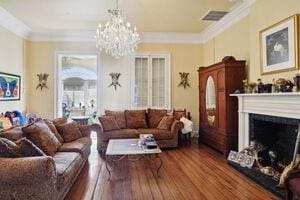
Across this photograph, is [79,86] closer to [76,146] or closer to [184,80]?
[184,80]

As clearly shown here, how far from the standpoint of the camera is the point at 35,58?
759 cm

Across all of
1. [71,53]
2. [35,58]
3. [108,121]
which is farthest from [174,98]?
[35,58]

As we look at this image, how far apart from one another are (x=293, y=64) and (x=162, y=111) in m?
3.94

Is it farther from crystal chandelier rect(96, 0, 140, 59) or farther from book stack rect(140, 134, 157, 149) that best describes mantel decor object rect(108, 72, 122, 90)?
book stack rect(140, 134, 157, 149)

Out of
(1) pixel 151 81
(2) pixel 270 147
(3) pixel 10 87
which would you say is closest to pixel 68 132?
(3) pixel 10 87

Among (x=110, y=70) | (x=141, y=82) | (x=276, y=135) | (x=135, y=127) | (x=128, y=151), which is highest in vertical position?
(x=110, y=70)

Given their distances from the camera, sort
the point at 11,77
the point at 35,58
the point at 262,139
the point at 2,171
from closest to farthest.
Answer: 1. the point at 2,171
2. the point at 262,139
3. the point at 11,77
4. the point at 35,58

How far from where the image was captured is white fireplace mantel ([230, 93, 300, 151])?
3.55 meters

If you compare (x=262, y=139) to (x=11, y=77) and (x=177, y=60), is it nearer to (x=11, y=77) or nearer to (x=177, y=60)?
(x=177, y=60)

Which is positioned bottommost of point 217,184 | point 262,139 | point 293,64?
point 217,184

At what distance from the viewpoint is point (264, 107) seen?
4297 millimetres

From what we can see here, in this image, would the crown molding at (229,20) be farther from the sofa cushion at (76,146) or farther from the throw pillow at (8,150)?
the throw pillow at (8,150)

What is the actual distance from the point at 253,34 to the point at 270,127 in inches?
68.6

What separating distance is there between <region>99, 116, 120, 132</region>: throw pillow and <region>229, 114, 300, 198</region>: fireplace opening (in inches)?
116
